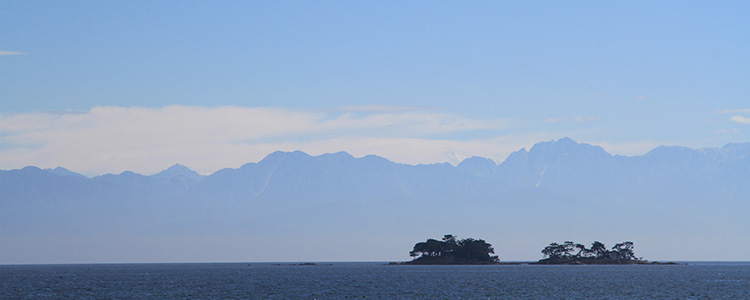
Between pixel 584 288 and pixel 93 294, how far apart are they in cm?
8370

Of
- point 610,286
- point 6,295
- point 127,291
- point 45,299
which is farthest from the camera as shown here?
point 610,286

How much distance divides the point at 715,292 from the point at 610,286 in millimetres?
22167

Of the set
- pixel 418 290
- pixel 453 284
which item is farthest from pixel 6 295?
pixel 453 284

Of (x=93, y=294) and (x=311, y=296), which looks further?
(x=93, y=294)

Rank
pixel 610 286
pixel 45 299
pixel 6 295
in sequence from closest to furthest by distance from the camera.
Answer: pixel 45 299 → pixel 6 295 → pixel 610 286

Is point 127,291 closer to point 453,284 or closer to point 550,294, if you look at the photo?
point 453,284

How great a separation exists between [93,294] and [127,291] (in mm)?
10747

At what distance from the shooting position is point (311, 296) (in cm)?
13162

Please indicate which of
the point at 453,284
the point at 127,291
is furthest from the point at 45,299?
the point at 453,284

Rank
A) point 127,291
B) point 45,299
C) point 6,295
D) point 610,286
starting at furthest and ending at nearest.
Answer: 1. point 610,286
2. point 127,291
3. point 6,295
4. point 45,299

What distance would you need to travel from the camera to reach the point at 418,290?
14650cm

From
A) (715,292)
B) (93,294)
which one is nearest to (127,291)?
(93,294)

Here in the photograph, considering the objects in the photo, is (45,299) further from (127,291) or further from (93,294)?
(127,291)

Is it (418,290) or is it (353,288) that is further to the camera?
(353,288)
